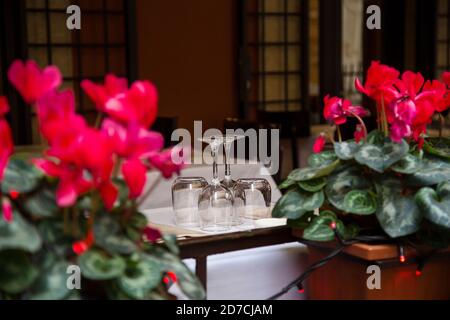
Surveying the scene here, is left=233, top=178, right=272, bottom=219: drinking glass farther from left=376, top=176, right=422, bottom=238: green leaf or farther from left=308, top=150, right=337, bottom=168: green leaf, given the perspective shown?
left=376, top=176, right=422, bottom=238: green leaf

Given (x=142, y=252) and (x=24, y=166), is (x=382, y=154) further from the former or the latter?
(x=24, y=166)

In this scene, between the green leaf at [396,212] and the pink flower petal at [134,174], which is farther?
the green leaf at [396,212]

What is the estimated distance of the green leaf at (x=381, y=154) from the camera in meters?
1.16

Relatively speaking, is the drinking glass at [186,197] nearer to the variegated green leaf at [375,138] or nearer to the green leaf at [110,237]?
the variegated green leaf at [375,138]

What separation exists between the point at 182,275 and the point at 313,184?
40 cm

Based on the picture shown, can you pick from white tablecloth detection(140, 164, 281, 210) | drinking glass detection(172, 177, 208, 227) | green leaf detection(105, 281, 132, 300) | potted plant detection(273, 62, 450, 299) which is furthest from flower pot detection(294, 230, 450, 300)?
white tablecloth detection(140, 164, 281, 210)

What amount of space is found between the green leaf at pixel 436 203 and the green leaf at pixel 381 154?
0.21 ft

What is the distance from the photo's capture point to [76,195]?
0.79 m

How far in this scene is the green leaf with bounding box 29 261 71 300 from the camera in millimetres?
781

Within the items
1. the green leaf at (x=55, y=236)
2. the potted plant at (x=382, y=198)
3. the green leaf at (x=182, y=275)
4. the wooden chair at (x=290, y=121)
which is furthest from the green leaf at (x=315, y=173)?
the wooden chair at (x=290, y=121)

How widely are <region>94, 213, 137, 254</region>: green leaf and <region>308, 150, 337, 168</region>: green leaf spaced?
499mm

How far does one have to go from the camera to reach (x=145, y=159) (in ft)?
2.82

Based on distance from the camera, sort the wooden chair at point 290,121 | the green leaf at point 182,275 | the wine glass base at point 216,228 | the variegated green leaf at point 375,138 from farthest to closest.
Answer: the wooden chair at point 290,121 → the wine glass base at point 216,228 → the variegated green leaf at point 375,138 → the green leaf at point 182,275
